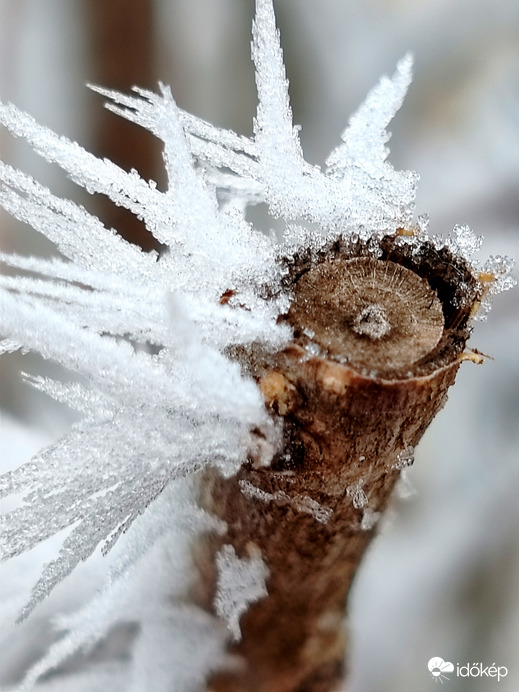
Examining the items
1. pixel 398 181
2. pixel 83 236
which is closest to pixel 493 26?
pixel 398 181

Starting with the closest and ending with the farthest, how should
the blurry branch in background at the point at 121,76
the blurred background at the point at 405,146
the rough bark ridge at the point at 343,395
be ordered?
the rough bark ridge at the point at 343,395 → the blurred background at the point at 405,146 → the blurry branch in background at the point at 121,76

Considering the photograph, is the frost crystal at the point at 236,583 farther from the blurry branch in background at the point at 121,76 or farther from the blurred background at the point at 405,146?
the blurry branch in background at the point at 121,76

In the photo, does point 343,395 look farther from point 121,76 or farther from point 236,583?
point 121,76

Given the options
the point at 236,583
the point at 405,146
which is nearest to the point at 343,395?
the point at 236,583

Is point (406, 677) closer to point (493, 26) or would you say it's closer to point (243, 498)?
point (243, 498)

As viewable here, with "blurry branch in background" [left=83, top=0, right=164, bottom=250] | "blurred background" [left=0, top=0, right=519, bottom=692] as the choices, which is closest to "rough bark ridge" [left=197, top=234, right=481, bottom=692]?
"blurred background" [left=0, top=0, right=519, bottom=692]

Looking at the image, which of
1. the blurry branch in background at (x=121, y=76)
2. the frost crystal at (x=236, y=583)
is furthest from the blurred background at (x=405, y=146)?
the frost crystal at (x=236, y=583)

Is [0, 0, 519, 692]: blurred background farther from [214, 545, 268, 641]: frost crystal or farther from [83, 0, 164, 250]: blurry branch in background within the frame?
[214, 545, 268, 641]: frost crystal
